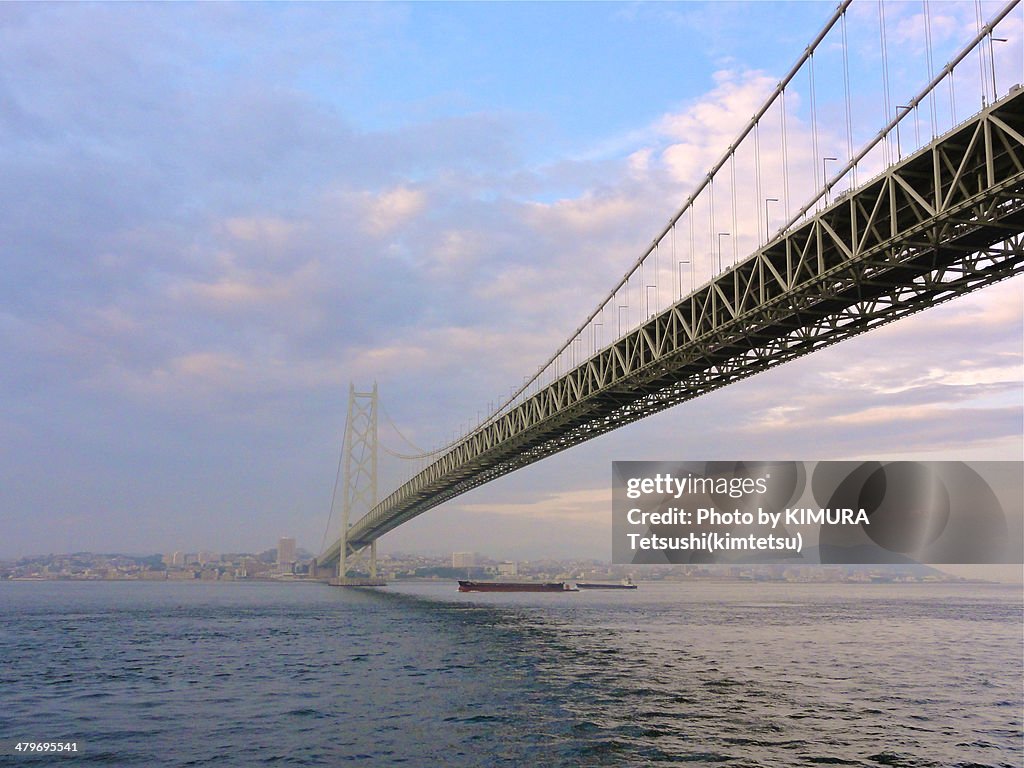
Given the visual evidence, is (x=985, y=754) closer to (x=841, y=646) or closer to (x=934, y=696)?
(x=934, y=696)

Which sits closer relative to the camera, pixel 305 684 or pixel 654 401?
pixel 305 684

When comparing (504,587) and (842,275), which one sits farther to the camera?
(504,587)

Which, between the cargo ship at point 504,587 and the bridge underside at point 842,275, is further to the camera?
the cargo ship at point 504,587

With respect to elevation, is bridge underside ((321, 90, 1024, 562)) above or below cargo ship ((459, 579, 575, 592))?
above

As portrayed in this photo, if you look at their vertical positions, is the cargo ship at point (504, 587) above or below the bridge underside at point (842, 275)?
below

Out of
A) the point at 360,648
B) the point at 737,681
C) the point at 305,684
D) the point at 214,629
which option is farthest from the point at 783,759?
the point at 214,629

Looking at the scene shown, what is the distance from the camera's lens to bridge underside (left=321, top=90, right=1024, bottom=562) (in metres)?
18.1

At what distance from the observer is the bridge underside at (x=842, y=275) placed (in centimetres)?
1812

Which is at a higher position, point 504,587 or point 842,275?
point 842,275

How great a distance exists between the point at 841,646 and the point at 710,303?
69.6 ft

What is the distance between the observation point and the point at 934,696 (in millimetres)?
26141

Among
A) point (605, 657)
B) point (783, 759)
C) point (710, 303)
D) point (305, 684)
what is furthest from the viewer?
point (605, 657)

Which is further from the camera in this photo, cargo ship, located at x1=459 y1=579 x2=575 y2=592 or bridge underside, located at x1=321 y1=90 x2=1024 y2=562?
cargo ship, located at x1=459 y1=579 x2=575 y2=592

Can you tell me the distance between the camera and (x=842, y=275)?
23.2 meters
